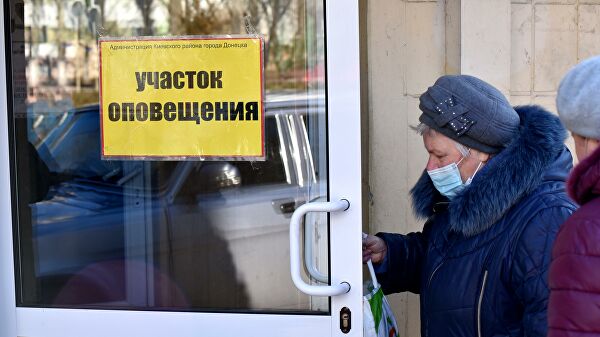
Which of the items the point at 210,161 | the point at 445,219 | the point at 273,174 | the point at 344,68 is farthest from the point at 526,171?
the point at 210,161

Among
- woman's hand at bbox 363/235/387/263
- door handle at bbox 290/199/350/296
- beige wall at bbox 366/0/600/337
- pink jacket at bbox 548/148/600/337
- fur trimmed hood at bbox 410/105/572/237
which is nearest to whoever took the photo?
pink jacket at bbox 548/148/600/337

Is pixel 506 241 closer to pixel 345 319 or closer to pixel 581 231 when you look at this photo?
pixel 345 319

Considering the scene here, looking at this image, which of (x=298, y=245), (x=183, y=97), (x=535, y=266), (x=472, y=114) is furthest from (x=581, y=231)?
(x=183, y=97)

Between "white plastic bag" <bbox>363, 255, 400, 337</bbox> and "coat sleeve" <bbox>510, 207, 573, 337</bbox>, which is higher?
"coat sleeve" <bbox>510, 207, 573, 337</bbox>

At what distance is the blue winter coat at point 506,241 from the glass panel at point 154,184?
35 cm

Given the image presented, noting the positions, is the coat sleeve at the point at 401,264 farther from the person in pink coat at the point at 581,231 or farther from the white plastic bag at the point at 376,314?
the person in pink coat at the point at 581,231

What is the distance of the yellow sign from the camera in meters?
2.35

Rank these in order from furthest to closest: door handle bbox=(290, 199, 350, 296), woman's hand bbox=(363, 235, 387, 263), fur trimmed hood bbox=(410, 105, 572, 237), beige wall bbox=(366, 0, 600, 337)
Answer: beige wall bbox=(366, 0, 600, 337), woman's hand bbox=(363, 235, 387, 263), door handle bbox=(290, 199, 350, 296), fur trimmed hood bbox=(410, 105, 572, 237)

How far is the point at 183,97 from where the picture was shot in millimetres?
2385

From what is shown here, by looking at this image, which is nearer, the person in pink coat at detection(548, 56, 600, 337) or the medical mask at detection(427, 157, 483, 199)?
the person in pink coat at detection(548, 56, 600, 337)

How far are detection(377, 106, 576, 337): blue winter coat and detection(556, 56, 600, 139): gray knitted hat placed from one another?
0.48m

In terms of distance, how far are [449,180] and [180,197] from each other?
763 mm

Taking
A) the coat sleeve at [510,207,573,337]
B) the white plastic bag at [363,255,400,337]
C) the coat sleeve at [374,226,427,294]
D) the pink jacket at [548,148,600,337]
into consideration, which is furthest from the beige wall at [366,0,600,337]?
the pink jacket at [548,148,600,337]

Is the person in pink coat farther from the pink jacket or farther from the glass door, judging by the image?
the glass door
